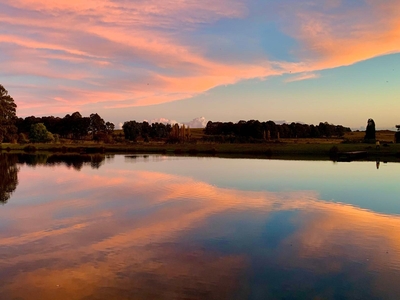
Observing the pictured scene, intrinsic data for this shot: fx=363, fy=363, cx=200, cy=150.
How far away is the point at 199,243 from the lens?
12.2 m

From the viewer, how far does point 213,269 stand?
982 centimetres

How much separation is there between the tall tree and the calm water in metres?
68.1

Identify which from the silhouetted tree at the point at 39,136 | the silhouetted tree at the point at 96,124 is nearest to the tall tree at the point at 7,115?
the silhouetted tree at the point at 39,136

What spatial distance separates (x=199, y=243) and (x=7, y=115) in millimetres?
88087

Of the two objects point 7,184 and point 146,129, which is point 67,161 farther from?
point 146,129

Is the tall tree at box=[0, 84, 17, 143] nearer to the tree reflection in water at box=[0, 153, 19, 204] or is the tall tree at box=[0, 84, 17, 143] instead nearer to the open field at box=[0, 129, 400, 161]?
the open field at box=[0, 129, 400, 161]

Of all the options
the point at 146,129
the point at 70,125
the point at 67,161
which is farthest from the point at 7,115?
the point at 146,129

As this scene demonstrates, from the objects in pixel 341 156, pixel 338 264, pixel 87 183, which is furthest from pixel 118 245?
pixel 341 156

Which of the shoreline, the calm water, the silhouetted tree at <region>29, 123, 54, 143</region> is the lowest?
the calm water

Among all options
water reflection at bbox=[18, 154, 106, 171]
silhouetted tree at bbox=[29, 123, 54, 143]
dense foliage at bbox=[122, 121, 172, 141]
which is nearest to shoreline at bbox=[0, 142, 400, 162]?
silhouetted tree at bbox=[29, 123, 54, 143]

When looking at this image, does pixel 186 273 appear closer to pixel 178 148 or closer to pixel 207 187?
pixel 207 187

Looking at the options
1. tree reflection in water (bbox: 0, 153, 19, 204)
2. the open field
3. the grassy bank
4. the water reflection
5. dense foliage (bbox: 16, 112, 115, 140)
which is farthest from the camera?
dense foliage (bbox: 16, 112, 115, 140)

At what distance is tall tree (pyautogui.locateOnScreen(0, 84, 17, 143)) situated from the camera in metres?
83.2

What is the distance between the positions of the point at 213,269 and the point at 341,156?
145 feet
